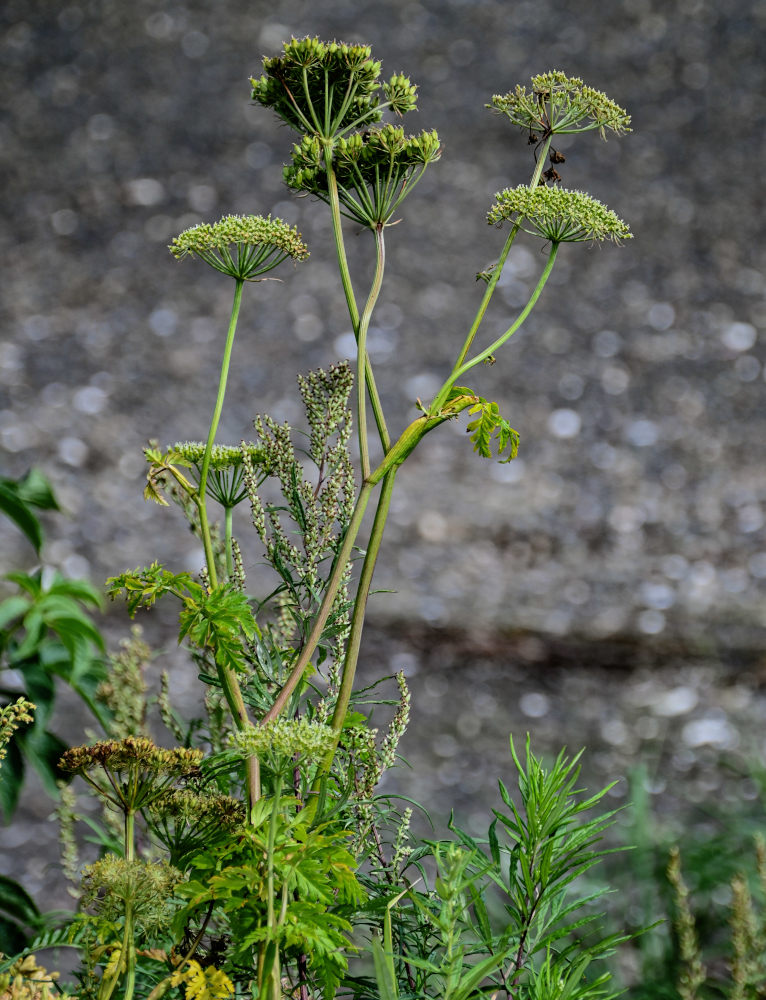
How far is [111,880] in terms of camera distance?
33 centimetres

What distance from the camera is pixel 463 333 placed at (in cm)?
147

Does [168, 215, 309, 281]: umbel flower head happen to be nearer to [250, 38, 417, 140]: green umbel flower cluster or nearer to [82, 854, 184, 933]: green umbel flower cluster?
[250, 38, 417, 140]: green umbel flower cluster

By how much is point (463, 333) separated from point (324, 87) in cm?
112

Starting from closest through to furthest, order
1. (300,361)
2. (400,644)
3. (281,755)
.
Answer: (281,755), (400,644), (300,361)

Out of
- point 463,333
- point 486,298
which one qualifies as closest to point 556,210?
point 486,298

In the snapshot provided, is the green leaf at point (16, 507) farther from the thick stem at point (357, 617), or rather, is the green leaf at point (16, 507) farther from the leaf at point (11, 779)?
the thick stem at point (357, 617)

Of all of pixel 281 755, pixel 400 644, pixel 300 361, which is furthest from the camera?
pixel 300 361

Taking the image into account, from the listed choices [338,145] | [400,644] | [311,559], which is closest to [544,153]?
[338,145]

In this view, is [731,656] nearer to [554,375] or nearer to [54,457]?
[554,375]

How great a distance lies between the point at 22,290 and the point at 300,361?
451 millimetres

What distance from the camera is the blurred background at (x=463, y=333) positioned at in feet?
4.43

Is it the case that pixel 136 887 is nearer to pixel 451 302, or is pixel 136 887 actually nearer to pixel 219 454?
pixel 219 454

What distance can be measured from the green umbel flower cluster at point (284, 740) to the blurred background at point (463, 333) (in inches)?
39.2

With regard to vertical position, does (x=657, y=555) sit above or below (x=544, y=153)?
above
